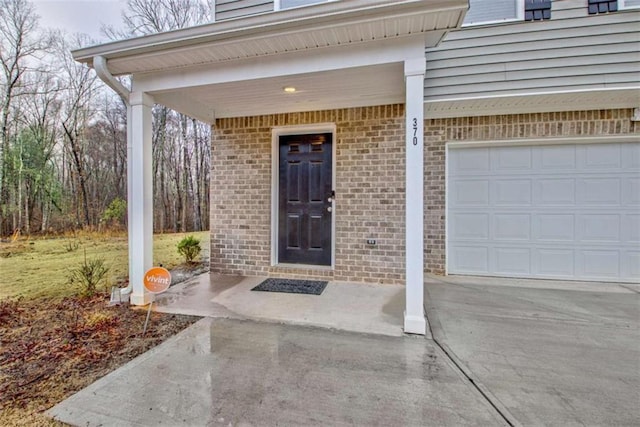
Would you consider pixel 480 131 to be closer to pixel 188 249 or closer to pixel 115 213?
pixel 188 249

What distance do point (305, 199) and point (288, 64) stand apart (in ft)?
6.62

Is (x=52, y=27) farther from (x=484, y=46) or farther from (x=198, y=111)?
(x=484, y=46)

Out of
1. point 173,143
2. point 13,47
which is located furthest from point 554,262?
point 13,47

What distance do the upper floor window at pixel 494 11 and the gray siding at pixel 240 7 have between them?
2763 mm

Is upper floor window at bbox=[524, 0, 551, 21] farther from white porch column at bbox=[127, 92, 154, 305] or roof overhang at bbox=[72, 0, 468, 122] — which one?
white porch column at bbox=[127, 92, 154, 305]

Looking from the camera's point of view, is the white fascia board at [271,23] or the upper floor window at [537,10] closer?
the white fascia board at [271,23]

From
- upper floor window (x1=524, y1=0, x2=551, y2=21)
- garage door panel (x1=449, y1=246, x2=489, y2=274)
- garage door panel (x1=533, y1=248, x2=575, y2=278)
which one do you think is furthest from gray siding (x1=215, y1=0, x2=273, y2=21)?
garage door panel (x1=533, y1=248, x2=575, y2=278)

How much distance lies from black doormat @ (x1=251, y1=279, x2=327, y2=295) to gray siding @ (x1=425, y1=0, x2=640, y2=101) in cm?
284

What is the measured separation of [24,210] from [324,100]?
368 inches

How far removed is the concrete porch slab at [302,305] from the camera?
9.25 ft

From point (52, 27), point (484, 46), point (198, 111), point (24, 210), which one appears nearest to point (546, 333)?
point (484, 46)

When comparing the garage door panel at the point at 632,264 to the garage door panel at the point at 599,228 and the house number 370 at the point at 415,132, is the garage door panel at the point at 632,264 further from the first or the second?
the house number 370 at the point at 415,132

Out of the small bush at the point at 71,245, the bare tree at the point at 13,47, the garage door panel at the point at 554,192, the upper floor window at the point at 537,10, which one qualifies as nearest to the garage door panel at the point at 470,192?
the garage door panel at the point at 554,192

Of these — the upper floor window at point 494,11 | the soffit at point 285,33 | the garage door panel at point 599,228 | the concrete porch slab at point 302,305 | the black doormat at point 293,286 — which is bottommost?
the concrete porch slab at point 302,305
